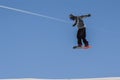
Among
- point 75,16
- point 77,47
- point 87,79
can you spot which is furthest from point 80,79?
point 75,16

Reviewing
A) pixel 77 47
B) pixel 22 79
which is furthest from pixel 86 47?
pixel 22 79

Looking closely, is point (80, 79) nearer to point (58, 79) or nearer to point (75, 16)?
point (58, 79)

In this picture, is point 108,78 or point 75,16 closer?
point 75,16

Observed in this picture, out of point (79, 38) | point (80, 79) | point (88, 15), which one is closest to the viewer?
point (88, 15)

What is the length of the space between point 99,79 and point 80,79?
1.41 meters

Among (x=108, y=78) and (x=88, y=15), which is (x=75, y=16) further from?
(x=108, y=78)

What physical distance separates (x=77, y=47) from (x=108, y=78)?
3176 millimetres

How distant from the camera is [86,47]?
95.3ft

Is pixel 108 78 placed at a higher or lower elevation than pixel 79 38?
lower

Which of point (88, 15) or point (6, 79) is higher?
point (88, 15)

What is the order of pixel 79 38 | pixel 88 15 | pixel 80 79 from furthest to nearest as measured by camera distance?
pixel 80 79, pixel 79 38, pixel 88 15

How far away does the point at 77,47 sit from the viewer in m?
29.2

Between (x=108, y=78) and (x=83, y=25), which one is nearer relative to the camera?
(x=83, y=25)

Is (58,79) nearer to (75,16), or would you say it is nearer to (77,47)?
(77,47)
